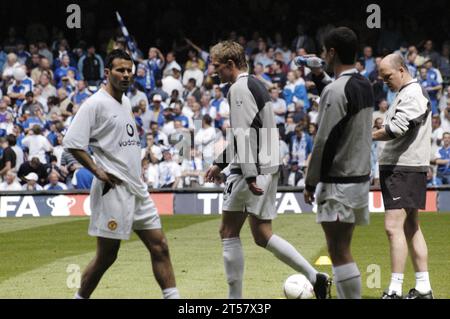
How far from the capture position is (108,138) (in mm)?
8266

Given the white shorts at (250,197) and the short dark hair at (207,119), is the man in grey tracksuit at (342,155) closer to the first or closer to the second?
the white shorts at (250,197)

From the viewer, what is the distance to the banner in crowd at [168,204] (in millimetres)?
21516

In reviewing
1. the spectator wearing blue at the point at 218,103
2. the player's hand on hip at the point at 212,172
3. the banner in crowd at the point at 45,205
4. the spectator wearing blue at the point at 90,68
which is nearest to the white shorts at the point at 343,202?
the player's hand on hip at the point at 212,172

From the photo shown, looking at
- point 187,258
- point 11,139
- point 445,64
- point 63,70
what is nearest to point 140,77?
point 63,70

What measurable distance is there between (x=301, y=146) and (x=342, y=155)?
15788mm

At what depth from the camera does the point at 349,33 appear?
755 centimetres

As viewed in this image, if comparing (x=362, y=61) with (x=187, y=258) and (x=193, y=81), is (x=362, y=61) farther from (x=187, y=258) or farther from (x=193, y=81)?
(x=187, y=258)

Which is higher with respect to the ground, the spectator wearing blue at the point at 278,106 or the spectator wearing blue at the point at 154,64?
the spectator wearing blue at the point at 154,64

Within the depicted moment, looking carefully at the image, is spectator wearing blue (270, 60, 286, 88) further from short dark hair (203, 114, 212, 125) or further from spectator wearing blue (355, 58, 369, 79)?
short dark hair (203, 114, 212, 125)

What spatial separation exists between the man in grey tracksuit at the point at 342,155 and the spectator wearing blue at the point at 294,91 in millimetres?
17657

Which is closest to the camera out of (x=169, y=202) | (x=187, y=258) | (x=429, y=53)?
(x=187, y=258)

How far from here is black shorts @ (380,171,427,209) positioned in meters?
9.41

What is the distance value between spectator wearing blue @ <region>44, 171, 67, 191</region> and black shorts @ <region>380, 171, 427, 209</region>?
1388 centimetres

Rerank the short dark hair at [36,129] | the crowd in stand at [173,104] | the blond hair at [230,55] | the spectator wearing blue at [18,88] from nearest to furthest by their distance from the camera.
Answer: the blond hair at [230,55] → the crowd in stand at [173,104] → the short dark hair at [36,129] → the spectator wearing blue at [18,88]
